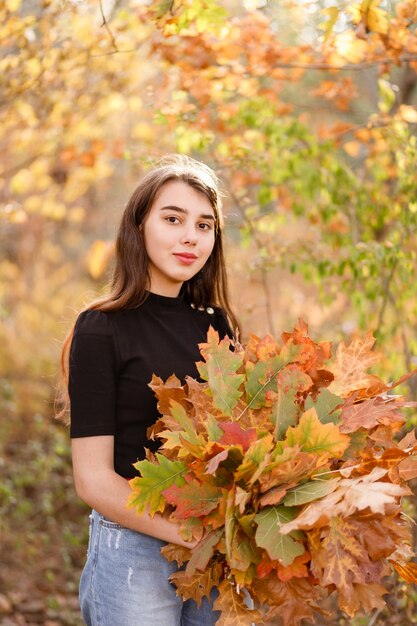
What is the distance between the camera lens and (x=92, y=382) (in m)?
2.01

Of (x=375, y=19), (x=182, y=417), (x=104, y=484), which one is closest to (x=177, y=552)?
(x=104, y=484)

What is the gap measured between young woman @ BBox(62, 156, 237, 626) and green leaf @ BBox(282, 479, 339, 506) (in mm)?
332

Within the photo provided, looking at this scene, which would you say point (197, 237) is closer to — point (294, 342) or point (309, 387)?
point (294, 342)

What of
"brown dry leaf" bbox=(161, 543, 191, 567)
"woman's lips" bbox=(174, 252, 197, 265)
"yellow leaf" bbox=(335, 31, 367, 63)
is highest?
"yellow leaf" bbox=(335, 31, 367, 63)

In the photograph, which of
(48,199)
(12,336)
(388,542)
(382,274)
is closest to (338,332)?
(382,274)

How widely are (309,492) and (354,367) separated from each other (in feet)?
1.37

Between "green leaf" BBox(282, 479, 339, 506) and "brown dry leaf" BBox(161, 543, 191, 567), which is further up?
"green leaf" BBox(282, 479, 339, 506)

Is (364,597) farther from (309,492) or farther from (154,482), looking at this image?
(154,482)

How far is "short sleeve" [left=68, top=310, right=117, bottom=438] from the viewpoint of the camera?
200 cm

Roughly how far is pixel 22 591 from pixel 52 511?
761 millimetres

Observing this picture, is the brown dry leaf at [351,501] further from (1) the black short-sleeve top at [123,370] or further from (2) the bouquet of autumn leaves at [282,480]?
(1) the black short-sleeve top at [123,370]

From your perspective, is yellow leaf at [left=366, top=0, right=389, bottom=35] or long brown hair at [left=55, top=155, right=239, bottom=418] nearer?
long brown hair at [left=55, top=155, right=239, bottom=418]

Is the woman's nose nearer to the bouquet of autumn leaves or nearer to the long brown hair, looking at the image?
the long brown hair

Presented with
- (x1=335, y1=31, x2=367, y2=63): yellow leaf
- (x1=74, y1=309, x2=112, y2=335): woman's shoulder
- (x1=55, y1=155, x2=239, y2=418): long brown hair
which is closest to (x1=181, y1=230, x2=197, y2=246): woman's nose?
(x1=55, y1=155, x2=239, y2=418): long brown hair
